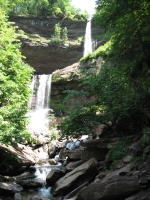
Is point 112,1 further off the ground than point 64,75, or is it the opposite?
point 64,75

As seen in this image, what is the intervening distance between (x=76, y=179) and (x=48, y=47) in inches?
1188

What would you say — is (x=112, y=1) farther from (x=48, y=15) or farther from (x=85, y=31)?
(x=48, y=15)

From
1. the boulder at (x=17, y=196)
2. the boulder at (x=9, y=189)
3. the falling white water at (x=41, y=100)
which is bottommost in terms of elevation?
the boulder at (x=17, y=196)

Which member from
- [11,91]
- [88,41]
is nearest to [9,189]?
[11,91]

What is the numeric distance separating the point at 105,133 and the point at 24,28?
117 ft

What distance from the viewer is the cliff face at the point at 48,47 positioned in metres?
36.1

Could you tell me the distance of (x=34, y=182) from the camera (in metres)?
10.4

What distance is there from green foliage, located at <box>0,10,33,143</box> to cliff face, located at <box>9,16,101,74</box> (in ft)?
64.8

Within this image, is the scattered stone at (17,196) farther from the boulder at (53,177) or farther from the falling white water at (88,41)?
the falling white water at (88,41)

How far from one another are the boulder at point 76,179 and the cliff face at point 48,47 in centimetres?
2929

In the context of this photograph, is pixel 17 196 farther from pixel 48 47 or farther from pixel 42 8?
pixel 42 8

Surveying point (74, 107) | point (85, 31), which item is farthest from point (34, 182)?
point (85, 31)

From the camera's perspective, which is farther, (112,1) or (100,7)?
(100,7)

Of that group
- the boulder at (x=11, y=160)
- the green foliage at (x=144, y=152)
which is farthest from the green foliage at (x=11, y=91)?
the green foliage at (x=144, y=152)
